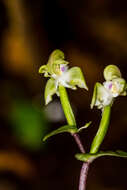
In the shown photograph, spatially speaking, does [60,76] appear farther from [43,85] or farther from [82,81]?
[43,85]

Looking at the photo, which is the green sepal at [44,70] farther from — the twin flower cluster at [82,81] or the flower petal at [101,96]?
the flower petal at [101,96]

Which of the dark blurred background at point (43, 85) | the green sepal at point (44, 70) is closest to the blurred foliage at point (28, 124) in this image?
the dark blurred background at point (43, 85)

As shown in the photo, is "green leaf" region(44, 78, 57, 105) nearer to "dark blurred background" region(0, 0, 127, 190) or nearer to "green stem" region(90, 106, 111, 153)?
"green stem" region(90, 106, 111, 153)

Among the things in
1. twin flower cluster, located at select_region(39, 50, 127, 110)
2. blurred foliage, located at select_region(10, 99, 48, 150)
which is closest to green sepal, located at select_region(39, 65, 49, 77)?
twin flower cluster, located at select_region(39, 50, 127, 110)

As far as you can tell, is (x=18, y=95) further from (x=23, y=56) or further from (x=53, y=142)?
(x=23, y=56)

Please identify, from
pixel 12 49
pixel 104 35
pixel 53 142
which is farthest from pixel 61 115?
pixel 104 35
